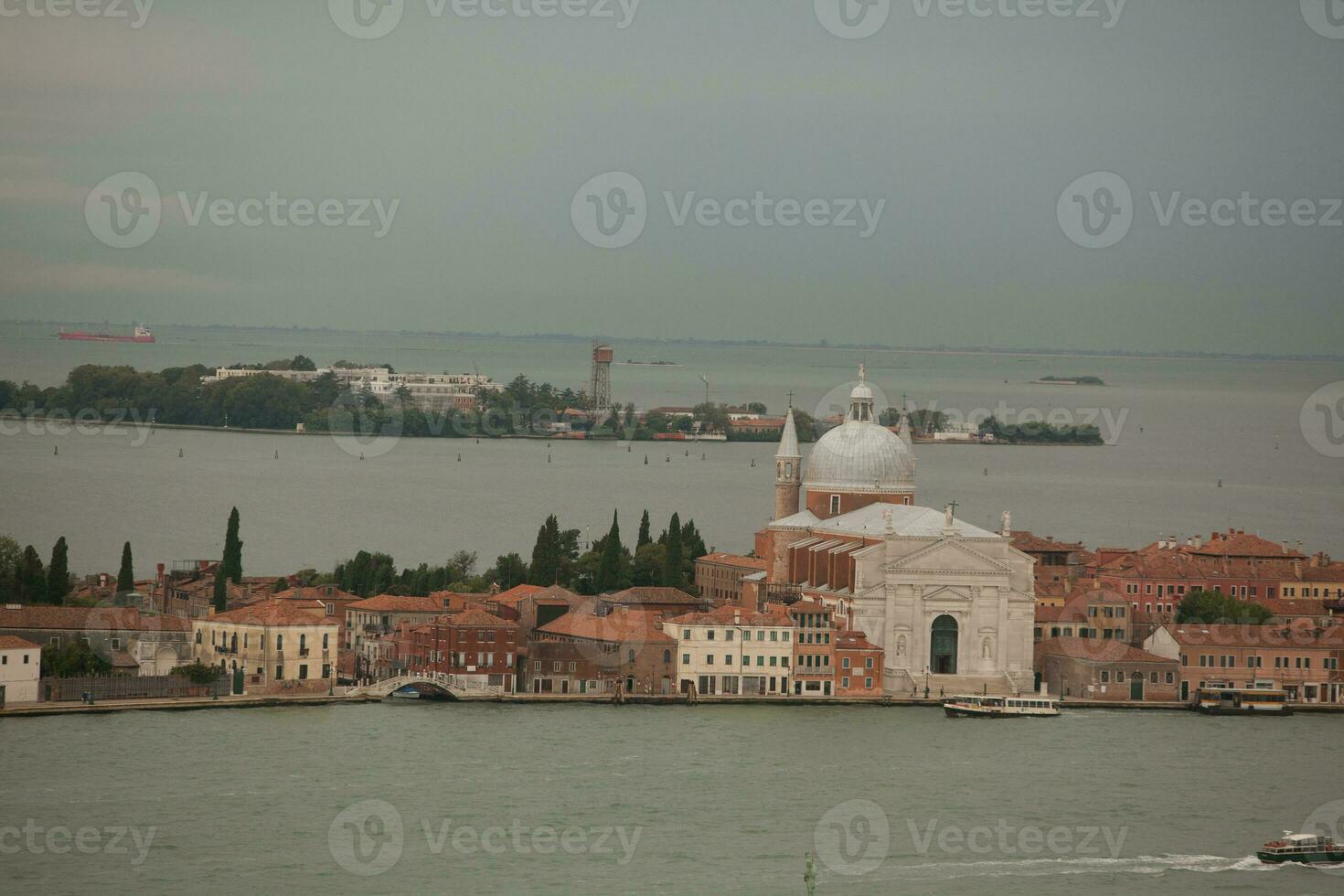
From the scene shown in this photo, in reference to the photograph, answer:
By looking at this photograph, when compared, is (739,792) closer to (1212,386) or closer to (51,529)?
(51,529)

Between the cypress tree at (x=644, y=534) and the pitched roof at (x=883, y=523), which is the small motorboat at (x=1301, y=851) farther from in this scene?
the cypress tree at (x=644, y=534)

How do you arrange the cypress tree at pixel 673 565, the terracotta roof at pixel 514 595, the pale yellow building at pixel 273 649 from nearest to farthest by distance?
1. the pale yellow building at pixel 273 649
2. the terracotta roof at pixel 514 595
3. the cypress tree at pixel 673 565

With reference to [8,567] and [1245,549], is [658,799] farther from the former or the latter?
[1245,549]

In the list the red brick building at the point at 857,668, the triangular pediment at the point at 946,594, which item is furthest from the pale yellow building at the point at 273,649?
the triangular pediment at the point at 946,594

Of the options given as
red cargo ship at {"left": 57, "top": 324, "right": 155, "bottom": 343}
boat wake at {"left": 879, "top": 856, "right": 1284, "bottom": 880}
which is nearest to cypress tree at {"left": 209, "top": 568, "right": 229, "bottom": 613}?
boat wake at {"left": 879, "top": 856, "right": 1284, "bottom": 880}

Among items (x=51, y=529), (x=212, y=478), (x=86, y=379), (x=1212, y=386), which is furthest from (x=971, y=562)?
(x=1212, y=386)

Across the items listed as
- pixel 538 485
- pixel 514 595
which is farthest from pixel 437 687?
pixel 538 485
